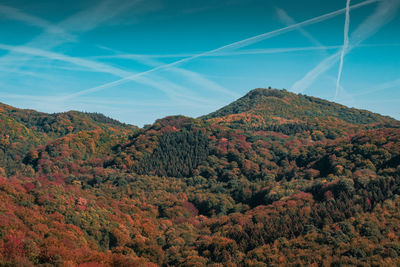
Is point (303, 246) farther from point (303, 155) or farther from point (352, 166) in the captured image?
point (303, 155)

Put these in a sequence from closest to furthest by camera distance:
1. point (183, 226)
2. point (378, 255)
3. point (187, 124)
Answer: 1. point (378, 255)
2. point (183, 226)
3. point (187, 124)

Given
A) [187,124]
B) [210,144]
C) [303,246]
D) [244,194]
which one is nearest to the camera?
[303,246]

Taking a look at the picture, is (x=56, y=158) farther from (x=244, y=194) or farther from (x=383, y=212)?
(x=383, y=212)

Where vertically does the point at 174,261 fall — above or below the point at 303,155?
below

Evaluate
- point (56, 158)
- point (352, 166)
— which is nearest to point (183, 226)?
point (352, 166)

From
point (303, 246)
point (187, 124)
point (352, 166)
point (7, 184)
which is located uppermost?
point (187, 124)

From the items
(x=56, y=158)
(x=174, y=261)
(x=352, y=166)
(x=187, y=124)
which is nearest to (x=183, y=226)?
(x=174, y=261)

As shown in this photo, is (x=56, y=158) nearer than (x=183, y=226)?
No
